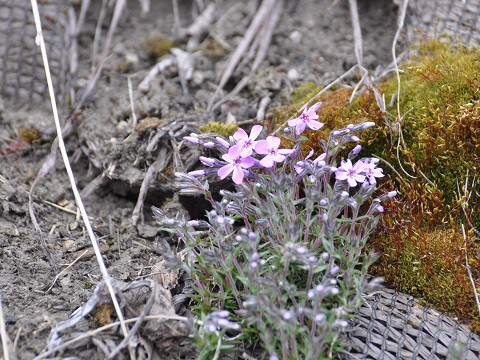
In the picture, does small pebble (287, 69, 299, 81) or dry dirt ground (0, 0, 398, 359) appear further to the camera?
small pebble (287, 69, 299, 81)

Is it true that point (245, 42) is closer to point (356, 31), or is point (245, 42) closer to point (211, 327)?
point (356, 31)

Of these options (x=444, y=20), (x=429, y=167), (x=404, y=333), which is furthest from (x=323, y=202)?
(x=444, y=20)

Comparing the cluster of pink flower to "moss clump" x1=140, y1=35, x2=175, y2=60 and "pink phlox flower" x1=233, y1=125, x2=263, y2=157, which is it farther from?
"moss clump" x1=140, y1=35, x2=175, y2=60

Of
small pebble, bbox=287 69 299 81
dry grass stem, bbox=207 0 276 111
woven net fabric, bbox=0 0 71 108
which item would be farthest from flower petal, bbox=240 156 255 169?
woven net fabric, bbox=0 0 71 108

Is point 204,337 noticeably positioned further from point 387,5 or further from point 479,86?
point 387,5

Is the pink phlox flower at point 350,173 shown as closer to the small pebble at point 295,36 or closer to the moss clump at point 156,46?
the small pebble at point 295,36

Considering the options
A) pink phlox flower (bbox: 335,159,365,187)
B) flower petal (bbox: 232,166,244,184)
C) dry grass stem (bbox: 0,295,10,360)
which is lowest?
dry grass stem (bbox: 0,295,10,360)

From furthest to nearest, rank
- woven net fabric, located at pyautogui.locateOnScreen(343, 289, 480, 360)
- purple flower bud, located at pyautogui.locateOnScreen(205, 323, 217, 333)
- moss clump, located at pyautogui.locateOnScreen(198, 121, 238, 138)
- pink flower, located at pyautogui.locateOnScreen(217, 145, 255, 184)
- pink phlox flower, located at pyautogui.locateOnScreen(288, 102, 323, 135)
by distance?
1. moss clump, located at pyautogui.locateOnScreen(198, 121, 238, 138)
2. pink phlox flower, located at pyautogui.locateOnScreen(288, 102, 323, 135)
3. pink flower, located at pyautogui.locateOnScreen(217, 145, 255, 184)
4. woven net fabric, located at pyautogui.locateOnScreen(343, 289, 480, 360)
5. purple flower bud, located at pyautogui.locateOnScreen(205, 323, 217, 333)
